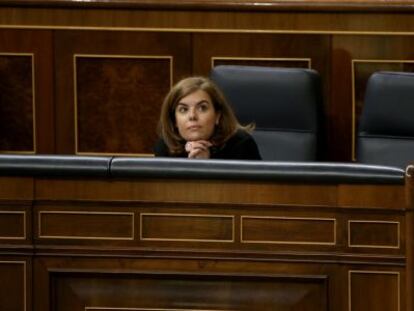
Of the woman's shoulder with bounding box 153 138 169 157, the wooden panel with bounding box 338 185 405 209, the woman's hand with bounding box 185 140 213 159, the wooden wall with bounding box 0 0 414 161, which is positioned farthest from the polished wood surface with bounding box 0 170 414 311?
the wooden wall with bounding box 0 0 414 161

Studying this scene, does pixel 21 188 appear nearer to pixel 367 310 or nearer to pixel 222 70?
pixel 367 310

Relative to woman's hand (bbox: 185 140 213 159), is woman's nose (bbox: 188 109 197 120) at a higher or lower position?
higher

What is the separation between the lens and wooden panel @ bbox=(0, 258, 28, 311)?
1.95 m

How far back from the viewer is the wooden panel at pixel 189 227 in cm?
191

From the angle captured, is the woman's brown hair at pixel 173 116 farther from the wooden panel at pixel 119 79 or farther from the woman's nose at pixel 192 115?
the wooden panel at pixel 119 79

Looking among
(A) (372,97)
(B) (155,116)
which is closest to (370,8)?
(A) (372,97)

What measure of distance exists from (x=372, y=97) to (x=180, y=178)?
1010 millimetres

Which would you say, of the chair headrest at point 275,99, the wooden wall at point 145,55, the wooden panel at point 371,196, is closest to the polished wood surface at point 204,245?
the wooden panel at point 371,196

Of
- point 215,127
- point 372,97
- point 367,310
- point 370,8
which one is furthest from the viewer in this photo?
point 370,8

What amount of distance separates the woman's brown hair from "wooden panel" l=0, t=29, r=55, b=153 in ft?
3.07

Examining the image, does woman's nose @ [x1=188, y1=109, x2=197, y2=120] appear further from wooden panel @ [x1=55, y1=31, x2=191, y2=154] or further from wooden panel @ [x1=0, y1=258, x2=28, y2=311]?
wooden panel @ [x1=55, y1=31, x2=191, y2=154]

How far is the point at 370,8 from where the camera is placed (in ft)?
10.4

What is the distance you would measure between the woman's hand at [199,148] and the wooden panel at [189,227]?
1.41 feet

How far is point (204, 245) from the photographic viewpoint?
1.91 m
